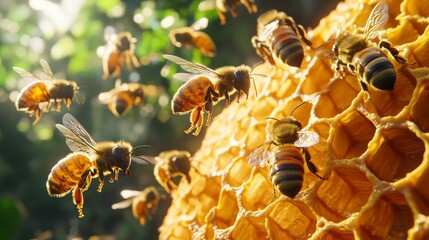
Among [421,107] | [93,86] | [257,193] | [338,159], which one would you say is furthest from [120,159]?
[93,86]

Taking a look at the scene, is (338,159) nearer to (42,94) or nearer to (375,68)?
(375,68)

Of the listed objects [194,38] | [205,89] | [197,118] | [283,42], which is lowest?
[194,38]

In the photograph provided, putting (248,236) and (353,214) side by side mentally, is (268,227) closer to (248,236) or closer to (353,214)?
(248,236)

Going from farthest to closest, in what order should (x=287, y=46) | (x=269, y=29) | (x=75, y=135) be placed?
1. (x=75, y=135)
2. (x=269, y=29)
3. (x=287, y=46)

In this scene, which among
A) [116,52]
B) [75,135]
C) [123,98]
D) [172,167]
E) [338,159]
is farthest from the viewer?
[116,52]

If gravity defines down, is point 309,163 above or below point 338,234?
above

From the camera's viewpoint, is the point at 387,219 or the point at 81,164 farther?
the point at 81,164

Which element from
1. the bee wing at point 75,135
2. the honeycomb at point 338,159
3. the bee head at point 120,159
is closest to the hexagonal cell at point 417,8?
the honeycomb at point 338,159

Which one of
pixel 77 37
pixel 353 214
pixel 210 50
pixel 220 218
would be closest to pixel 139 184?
pixel 77 37
